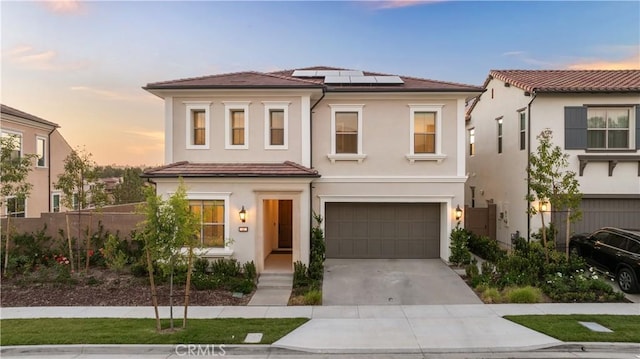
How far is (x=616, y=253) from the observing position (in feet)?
32.2

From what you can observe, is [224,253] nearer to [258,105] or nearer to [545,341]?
[258,105]

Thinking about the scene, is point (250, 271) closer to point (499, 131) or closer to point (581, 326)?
point (581, 326)

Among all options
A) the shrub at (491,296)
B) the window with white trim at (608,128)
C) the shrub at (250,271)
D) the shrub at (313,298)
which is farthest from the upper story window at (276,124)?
the window with white trim at (608,128)

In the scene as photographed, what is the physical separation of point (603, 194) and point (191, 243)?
13954 mm

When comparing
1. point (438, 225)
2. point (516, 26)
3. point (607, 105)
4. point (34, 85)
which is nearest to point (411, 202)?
point (438, 225)

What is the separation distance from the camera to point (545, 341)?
6562 millimetres

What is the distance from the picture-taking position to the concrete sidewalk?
21.3 feet

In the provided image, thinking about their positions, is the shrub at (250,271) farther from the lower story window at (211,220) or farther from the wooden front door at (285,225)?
the wooden front door at (285,225)

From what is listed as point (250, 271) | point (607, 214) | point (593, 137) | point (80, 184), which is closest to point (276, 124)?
point (250, 271)

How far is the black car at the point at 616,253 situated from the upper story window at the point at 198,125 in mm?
13054

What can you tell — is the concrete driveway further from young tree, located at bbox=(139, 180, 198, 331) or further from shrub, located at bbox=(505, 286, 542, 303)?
young tree, located at bbox=(139, 180, 198, 331)

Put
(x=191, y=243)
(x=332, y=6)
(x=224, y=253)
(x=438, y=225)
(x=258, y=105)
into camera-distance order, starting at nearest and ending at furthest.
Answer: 1. (x=191, y=243)
2. (x=224, y=253)
3. (x=258, y=105)
4. (x=438, y=225)
5. (x=332, y=6)

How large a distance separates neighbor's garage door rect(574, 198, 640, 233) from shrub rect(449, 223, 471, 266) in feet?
13.9

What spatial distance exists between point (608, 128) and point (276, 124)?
12.2 metres
